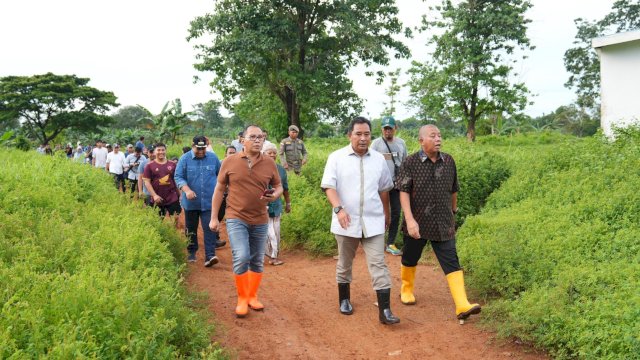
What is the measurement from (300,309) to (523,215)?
132 inches

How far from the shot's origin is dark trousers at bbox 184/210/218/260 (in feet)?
25.1

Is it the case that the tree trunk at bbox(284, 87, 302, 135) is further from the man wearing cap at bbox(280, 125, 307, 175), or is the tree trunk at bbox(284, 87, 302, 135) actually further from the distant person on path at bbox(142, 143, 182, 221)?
the distant person on path at bbox(142, 143, 182, 221)

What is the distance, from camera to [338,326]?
5359 millimetres

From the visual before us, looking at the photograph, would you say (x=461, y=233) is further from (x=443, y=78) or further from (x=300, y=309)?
(x=443, y=78)

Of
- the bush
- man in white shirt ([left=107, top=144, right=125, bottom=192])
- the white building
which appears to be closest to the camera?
the bush

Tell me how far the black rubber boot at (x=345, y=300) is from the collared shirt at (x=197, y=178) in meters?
2.77

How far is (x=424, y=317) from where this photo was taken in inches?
218

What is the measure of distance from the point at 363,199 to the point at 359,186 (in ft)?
0.44

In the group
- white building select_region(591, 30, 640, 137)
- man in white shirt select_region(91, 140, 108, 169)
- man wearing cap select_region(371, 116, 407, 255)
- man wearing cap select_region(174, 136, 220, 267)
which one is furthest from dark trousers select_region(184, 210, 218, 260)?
man in white shirt select_region(91, 140, 108, 169)

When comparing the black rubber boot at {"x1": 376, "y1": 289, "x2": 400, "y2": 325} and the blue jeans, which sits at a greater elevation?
the blue jeans

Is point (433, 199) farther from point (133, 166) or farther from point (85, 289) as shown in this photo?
point (133, 166)

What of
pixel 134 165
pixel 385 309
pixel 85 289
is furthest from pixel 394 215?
pixel 134 165

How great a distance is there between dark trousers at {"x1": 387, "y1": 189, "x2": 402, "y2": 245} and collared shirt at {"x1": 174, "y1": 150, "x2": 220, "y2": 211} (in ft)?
8.35

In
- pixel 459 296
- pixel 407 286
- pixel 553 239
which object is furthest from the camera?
pixel 553 239
